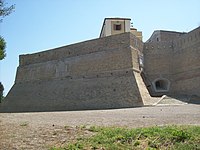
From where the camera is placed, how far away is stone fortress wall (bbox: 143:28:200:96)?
2073cm

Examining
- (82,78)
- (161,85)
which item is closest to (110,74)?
(82,78)

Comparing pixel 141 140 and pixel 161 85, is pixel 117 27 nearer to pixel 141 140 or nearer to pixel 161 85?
pixel 161 85

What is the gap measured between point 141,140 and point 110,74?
16.0 meters

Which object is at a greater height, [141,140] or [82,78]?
[82,78]

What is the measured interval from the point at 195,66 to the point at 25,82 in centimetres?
1651

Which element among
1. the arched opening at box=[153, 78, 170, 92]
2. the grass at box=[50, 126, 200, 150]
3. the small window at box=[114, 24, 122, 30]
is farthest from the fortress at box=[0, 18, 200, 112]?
the grass at box=[50, 126, 200, 150]

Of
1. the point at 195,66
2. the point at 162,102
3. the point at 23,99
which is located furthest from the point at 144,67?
the point at 23,99

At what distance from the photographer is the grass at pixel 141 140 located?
423cm

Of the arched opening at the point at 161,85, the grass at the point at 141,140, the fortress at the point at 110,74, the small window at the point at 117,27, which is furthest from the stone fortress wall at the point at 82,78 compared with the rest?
the grass at the point at 141,140

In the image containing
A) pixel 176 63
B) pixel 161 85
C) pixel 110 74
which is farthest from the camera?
pixel 161 85

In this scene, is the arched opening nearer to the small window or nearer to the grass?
the small window

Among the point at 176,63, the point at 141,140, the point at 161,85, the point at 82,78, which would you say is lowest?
the point at 141,140

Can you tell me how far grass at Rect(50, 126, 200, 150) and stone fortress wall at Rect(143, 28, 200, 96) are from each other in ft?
54.3

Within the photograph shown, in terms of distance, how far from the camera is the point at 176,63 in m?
22.9
